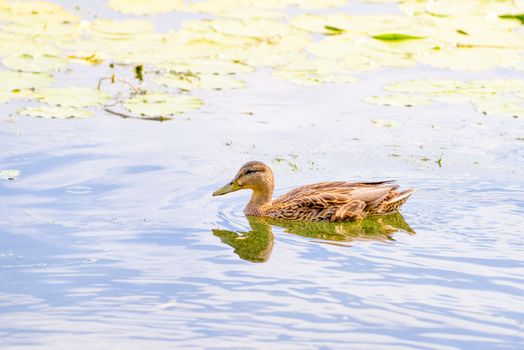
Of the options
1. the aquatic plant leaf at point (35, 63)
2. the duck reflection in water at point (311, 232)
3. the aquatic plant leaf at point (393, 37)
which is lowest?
the duck reflection in water at point (311, 232)

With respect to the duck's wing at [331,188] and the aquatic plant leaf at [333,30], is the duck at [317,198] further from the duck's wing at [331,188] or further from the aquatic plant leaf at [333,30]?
the aquatic plant leaf at [333,30]

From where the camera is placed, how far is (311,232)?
926 centimetres

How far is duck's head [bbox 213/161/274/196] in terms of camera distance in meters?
9.66

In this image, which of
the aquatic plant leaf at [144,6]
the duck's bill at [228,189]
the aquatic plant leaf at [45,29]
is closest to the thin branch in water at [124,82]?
the aquatic plant leaf at [45,29]

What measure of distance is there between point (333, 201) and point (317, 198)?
0.46ft

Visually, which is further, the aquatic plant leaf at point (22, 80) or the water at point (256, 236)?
the aquatic plant leaf at point (22, 80)

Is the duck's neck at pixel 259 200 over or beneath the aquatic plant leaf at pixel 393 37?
beneath

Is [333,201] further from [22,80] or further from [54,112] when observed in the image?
[22,80]

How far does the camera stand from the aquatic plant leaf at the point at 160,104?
1152 centimetres

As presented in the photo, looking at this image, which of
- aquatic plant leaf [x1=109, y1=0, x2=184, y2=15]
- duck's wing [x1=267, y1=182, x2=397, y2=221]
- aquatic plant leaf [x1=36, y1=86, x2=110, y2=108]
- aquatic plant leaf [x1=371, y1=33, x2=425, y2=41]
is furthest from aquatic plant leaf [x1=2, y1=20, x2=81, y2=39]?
duck's wing [x1=267, y1=182, x2=397, y2=221]

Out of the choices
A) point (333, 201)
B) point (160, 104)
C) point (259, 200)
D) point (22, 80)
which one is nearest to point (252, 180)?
point (259, 200)

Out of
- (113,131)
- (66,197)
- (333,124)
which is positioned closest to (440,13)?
(333,124)

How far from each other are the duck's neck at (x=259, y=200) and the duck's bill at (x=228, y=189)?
162 mm

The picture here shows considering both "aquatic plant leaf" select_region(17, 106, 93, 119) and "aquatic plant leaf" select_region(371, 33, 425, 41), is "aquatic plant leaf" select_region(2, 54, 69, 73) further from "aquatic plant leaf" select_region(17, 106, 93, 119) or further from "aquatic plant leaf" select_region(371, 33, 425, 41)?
"aquatic plant leaf" select_region(371, 33, 425, 41)
